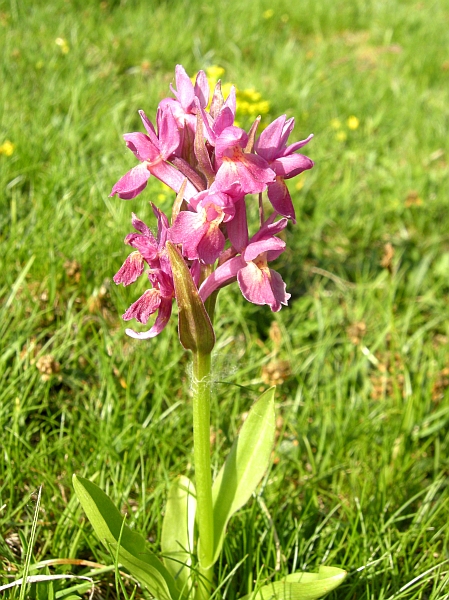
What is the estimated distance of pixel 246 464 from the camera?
1377mm

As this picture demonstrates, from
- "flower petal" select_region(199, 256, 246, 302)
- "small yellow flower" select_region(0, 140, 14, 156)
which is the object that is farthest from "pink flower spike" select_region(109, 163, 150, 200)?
"small yellow flower" select_region(0, 140, 14, 156)

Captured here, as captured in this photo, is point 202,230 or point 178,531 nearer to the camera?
point 202,230

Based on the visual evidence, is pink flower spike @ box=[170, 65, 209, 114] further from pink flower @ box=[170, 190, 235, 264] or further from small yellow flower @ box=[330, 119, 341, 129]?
small yellow flower @ box=[330, 119, 341, 129]

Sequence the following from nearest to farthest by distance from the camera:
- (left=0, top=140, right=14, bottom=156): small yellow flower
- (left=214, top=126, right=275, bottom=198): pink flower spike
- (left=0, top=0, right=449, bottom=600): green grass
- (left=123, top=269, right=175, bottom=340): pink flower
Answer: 1. (left=214, top=126, right=275, bottom=198): pink flower spike
2. (left=123, top=269, right=175, bottom=340): pink flower
3. (left=0, top=0, right=449, bottom=600): green grass
4. (left=0, top=140, right=14, bottom=156): small yellow flower

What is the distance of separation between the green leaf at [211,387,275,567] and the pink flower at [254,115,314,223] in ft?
1.43

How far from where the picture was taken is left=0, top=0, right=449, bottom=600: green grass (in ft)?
4.98

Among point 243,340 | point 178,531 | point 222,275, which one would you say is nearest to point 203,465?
point 178,531

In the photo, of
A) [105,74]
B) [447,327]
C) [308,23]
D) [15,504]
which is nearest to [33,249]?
[15,504]

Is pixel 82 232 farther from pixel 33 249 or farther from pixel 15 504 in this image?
pixel 15 504

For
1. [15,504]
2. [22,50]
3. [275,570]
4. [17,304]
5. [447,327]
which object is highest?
[22,50]

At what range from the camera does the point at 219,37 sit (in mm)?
4539

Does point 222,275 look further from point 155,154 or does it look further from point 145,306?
point 155,154

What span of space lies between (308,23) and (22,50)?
2834mm

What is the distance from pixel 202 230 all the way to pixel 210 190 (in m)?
0.07
